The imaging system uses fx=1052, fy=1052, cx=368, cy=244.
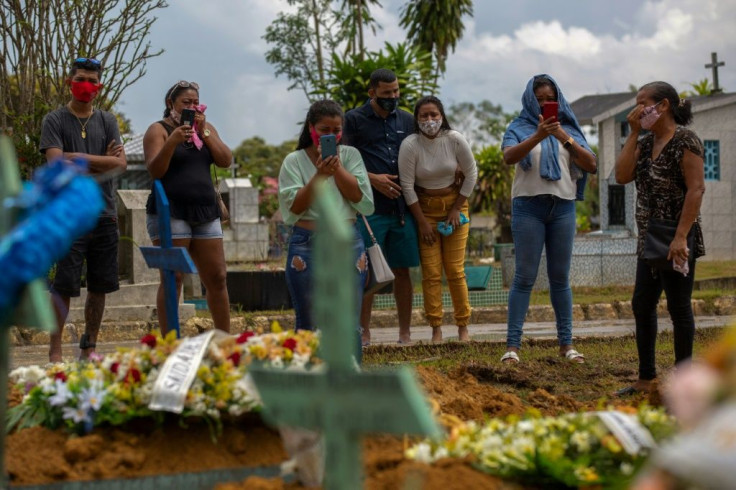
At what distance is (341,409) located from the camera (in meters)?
2.32

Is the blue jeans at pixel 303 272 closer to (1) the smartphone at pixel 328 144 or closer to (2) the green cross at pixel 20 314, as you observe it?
(1) the smartphone at pixel 328 144

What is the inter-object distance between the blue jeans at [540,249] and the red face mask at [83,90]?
10.3 ft

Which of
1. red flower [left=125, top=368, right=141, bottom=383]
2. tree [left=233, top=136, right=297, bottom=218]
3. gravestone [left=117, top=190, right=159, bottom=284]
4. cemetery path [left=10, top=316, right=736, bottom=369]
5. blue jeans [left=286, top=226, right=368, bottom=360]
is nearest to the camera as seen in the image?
red flower [left=125, top=368, right=141, bottom=383]

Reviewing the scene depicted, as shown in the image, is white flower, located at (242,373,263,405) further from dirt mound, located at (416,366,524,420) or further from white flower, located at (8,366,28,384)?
dirt mound, located at (416,366,524,420)

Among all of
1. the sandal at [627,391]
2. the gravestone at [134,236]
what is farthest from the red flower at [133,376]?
the gravestone at [134,236]

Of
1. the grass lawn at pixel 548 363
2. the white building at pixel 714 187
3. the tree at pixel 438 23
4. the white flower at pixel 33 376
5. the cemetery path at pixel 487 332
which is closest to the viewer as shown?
the white flower at pixel 33 376

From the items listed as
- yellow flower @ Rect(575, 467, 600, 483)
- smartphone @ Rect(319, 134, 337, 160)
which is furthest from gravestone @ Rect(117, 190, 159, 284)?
yellow flower @ Rect(575, 467, 600, 483)

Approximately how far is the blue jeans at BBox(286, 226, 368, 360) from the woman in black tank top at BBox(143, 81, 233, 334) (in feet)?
2.71

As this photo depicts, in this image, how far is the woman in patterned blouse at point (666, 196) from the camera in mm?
6160

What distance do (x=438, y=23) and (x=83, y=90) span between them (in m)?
41.0

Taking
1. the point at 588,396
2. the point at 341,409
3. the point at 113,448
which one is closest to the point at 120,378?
the point at 113,448

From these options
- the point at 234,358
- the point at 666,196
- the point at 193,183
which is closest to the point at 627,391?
the point at 666,196

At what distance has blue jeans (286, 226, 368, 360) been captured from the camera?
607 centimetres

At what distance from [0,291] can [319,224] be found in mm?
753
